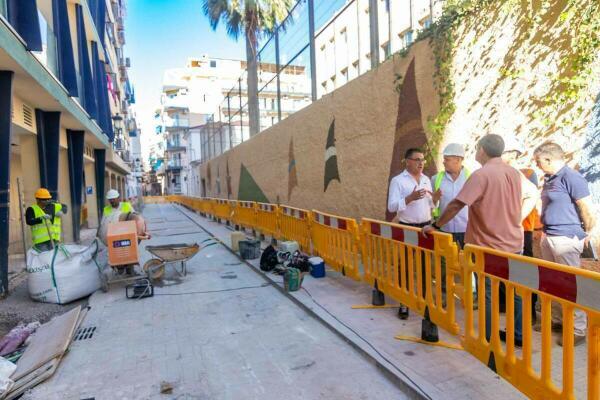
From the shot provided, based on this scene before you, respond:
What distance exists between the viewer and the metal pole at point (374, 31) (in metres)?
7.00

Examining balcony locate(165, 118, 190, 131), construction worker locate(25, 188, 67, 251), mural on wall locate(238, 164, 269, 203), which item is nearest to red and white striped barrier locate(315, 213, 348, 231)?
construction worker locate(25, 188, 67, 251)

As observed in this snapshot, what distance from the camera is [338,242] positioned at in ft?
19.2

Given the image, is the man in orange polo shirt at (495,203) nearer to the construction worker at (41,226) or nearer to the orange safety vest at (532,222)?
the orange safety vest at (532,222)

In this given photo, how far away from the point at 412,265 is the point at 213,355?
210 centimetres

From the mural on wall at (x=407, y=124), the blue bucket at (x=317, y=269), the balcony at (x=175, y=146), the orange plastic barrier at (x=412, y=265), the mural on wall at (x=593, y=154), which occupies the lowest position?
the blue bucket at (x=317, y=269)

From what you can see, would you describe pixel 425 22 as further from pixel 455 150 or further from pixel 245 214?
pixel 245 214

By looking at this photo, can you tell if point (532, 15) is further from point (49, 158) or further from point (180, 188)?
point (180, 188)

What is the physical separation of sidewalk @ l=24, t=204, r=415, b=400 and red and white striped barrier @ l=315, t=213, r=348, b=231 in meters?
1.29

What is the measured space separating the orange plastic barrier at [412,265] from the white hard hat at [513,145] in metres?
1.49

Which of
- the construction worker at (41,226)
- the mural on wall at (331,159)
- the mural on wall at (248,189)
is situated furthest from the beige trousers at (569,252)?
the mural on wall at (248,189)

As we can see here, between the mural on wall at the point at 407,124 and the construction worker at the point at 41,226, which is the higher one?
the mural on wall at the point at 407,124

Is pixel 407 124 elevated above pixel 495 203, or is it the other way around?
pixel 407 124

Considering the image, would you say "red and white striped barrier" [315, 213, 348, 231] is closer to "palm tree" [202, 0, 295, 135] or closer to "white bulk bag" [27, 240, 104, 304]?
"white bulk bag" [27, 240, 104, 304]

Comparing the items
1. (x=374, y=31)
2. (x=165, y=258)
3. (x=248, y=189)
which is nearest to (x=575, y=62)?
(x=374, y=31)
